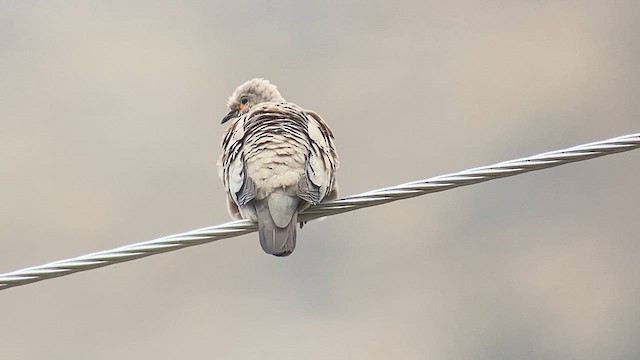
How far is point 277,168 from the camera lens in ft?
13.9

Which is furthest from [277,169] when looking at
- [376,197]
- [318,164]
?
[376,197]

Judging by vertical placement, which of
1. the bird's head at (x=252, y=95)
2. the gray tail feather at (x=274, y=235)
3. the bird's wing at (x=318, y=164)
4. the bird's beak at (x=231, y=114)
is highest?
the bird's head at (x=252, y=95)

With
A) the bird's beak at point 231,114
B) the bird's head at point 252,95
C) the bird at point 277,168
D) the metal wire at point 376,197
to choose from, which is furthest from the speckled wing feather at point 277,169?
the bird's beak at point 231,114

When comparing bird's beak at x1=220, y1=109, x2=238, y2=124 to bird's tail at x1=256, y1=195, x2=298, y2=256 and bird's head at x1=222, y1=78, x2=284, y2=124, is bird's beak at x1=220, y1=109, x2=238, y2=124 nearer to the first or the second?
bird's head at x1=222, y1=78, x2=284, y2=124

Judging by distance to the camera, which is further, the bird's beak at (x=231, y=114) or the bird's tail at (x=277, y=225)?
the bird's beak at (x=231, y=114)

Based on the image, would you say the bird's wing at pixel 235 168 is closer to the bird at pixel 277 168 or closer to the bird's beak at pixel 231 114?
the bird at pixel 277 168

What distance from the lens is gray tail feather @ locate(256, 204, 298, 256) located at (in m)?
4.06

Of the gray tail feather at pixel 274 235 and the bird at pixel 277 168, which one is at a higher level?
the bird at pixel 277 168

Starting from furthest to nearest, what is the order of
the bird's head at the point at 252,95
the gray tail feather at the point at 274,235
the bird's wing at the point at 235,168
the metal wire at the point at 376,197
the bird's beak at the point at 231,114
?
the bird's beak at the point at 231,114
the bird's head at the point at 252,95
the bird's wing at the point at 235,168
the gray tail feather at the point at 274,235
the metal wire at the point at 376,197

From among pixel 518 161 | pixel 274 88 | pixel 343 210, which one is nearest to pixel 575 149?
pixel 518 161

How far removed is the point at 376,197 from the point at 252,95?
2540 millimetres

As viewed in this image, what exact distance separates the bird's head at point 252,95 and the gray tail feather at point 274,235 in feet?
6.06

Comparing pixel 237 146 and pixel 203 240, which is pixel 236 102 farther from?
pixel 203 240

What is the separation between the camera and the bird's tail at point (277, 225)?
407cm
